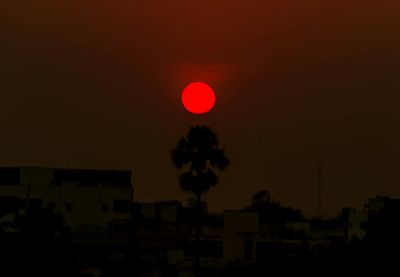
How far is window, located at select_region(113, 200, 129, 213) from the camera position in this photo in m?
80.7

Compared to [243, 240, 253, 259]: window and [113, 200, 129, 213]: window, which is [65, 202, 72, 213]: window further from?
[243, 240, 253, 259]: window

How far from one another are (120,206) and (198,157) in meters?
20.0

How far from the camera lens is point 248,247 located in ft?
244

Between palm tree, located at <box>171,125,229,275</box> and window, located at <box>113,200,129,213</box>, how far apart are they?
19043 mm

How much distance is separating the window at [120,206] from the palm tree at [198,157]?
750 inches

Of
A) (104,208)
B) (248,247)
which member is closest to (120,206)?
(104,208)

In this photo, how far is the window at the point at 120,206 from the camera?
80.7m

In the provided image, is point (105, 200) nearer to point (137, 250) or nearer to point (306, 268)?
point (137, 250)

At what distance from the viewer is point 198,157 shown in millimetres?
61969

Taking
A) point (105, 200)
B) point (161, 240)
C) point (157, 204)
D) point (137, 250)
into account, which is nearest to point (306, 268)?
point (137, 250)

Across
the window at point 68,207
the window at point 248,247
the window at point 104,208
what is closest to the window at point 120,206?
the window at point 104,208

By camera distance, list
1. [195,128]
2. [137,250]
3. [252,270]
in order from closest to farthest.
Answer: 1. [252,270]
2. [195,128]
3. [137,250]

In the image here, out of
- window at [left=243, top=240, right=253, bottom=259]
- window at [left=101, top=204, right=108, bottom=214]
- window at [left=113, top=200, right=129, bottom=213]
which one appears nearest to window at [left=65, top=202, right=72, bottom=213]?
window at [left=101, top=204, right=108, bottom=214]

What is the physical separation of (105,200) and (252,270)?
1568 inches
